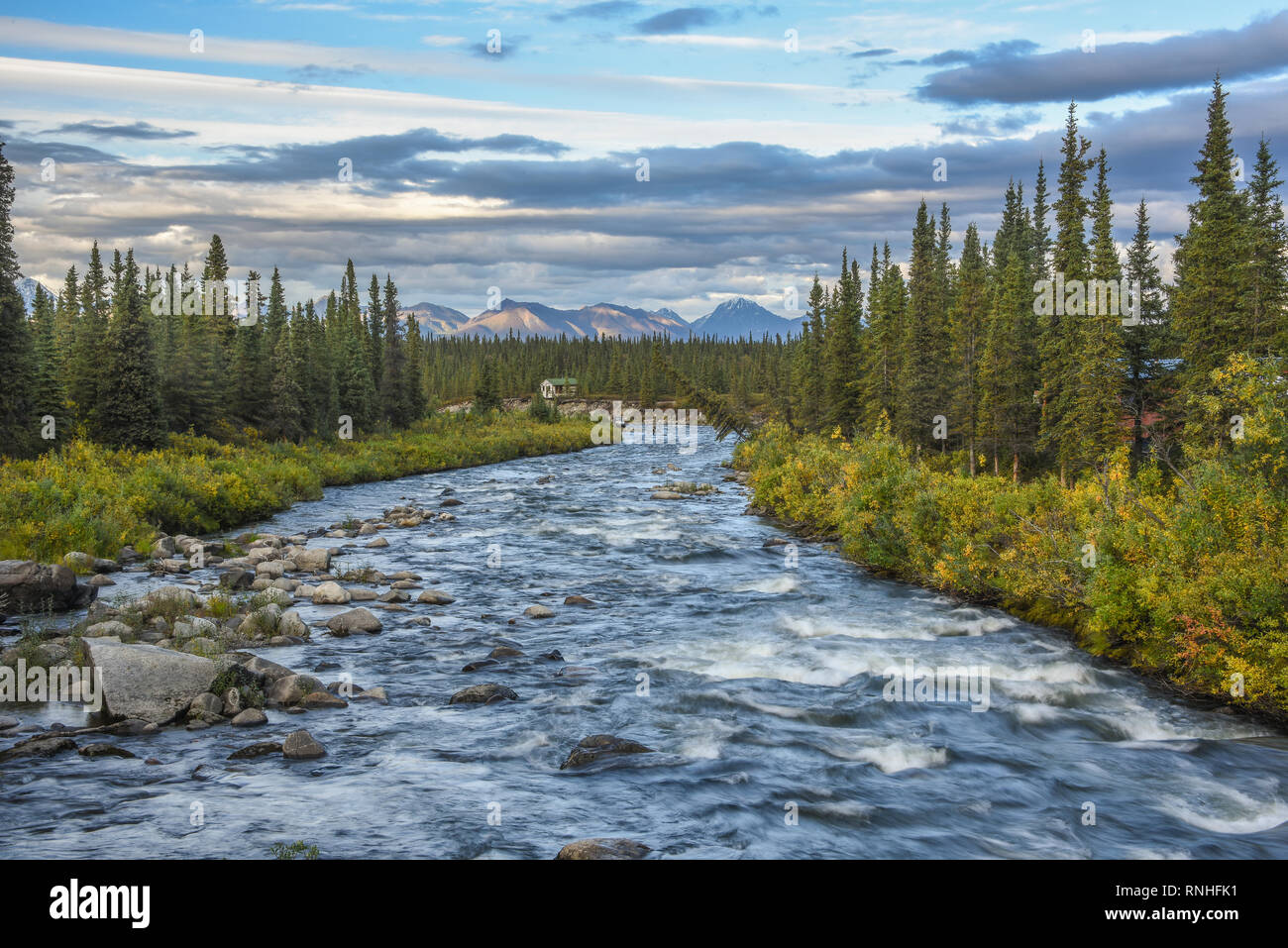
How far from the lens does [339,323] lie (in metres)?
102

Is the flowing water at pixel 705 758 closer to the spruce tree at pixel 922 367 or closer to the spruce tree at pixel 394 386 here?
the spruce tree at pixel 922 367

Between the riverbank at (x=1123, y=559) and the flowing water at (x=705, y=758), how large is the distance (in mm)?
816

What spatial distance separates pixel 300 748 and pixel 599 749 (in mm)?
4306

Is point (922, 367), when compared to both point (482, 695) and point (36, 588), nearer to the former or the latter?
point (482, 695)

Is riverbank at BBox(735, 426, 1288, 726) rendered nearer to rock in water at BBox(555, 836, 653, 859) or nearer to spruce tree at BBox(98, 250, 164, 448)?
rock in water at BBox(555, 836, 653, 859)

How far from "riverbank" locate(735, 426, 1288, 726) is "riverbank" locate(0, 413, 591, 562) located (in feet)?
78.1

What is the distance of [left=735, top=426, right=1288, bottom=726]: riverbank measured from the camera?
14.4m

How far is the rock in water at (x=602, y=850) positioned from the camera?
9.37 metres

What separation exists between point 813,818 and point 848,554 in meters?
19.7

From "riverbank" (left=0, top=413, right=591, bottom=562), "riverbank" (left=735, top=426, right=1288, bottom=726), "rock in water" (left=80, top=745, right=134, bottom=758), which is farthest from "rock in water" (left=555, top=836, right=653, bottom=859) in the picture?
"riverbank" (left=0, top=413, right=591, bottom=562)

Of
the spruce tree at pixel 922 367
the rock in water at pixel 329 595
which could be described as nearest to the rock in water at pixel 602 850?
the rock in water at pixel 329 595
